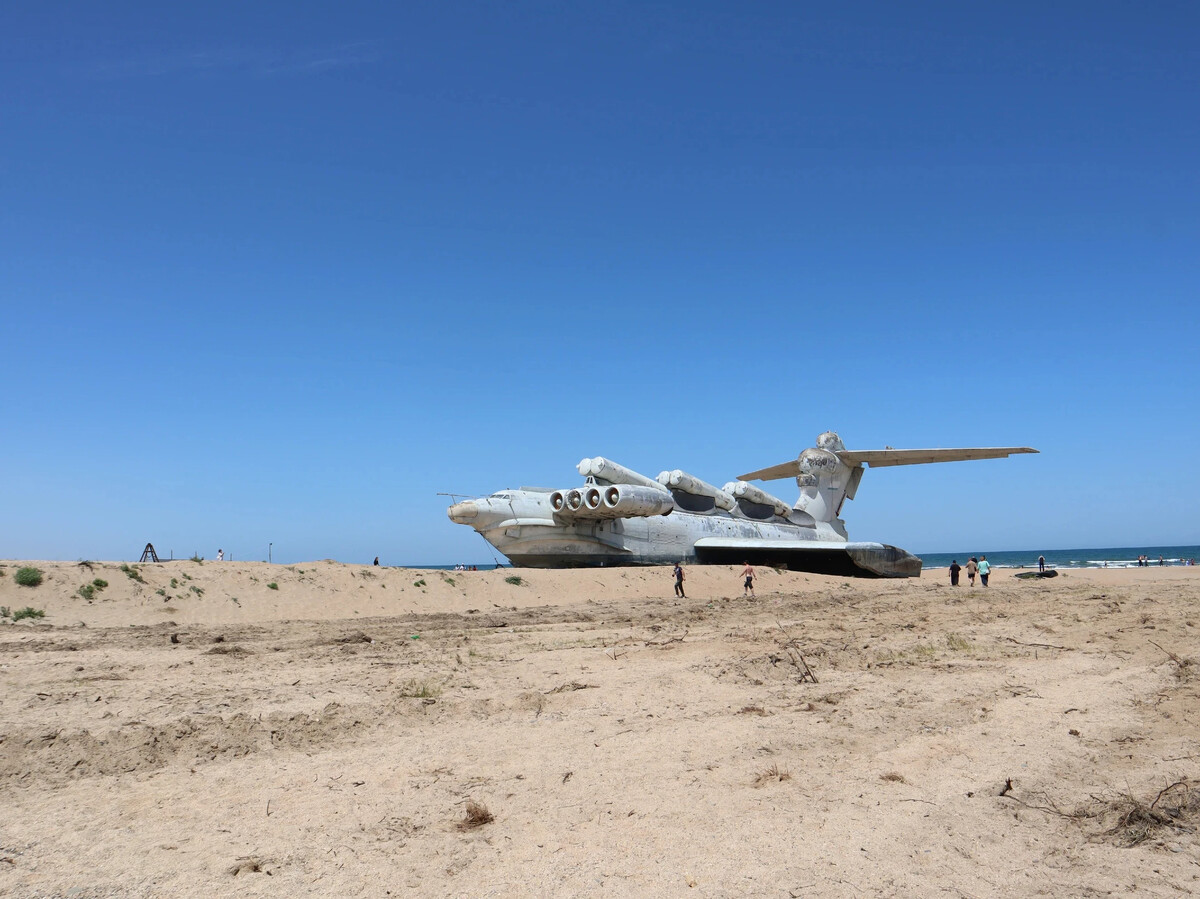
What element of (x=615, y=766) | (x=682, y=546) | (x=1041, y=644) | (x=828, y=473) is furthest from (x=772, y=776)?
(x=828, y=473)

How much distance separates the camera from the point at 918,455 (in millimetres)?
33844

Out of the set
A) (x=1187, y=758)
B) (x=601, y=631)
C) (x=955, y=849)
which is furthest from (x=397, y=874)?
(x=601, y=631)

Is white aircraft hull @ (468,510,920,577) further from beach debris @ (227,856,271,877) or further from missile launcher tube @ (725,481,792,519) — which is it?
beach debris @ (227,856,271,877)

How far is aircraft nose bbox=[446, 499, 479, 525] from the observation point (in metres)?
25.9

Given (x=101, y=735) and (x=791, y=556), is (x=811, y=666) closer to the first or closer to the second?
(x=101, y=735)

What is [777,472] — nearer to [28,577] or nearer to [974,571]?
[974,571]

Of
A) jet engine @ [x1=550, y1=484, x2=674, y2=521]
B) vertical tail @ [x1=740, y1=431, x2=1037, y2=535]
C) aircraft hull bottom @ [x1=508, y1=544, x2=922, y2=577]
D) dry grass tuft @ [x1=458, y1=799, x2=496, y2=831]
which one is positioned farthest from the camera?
vertical tail @ [x1=740, y1=431, x2=1037, y2=535]

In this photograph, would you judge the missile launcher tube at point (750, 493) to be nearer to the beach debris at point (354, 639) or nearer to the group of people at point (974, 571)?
the group of people at point (974, 571)

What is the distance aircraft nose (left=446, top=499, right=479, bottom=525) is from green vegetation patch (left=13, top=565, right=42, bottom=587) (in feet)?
40.8

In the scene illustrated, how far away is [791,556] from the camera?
1249 inches

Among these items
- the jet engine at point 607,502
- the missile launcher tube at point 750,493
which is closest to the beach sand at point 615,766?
the jet engine at point 607,502

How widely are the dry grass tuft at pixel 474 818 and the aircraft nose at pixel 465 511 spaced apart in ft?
71.3

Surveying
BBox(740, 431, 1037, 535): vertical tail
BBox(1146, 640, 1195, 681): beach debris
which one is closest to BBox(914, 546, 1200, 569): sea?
BBox(740, 431, 1037, 535): vertical tail

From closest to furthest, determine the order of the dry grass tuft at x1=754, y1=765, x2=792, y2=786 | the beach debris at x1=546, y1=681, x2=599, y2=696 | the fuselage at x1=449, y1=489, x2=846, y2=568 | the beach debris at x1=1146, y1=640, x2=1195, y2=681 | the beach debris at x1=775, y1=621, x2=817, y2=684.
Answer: the dry grass tuft at x1=754, y1=765, x2=792, y2=786, the beach debris at x1=1146, y1=640, x2=1195, y2=681, the beach debris at x1=546, y1=681, x2=599, y2=696, the beach debris at x1=775, y1=621, x2=817, y2=684, the fuselage at x1=449, y1=489, x2=846, y2=568
